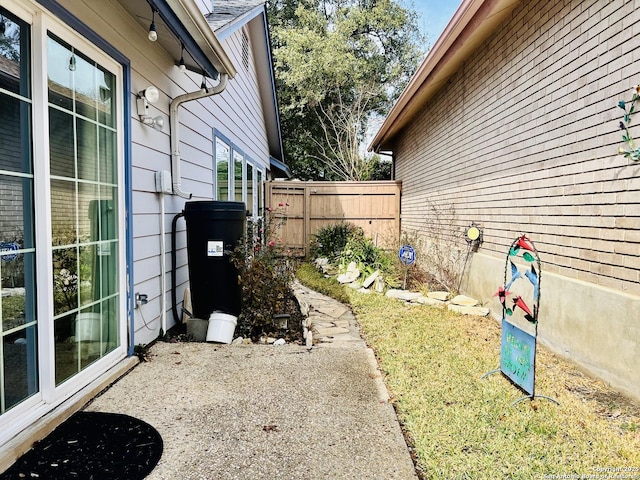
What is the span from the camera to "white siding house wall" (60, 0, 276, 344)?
10.6 ft

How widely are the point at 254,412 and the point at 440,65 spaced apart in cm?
560

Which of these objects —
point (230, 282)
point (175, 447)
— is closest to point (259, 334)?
point (230, 282)

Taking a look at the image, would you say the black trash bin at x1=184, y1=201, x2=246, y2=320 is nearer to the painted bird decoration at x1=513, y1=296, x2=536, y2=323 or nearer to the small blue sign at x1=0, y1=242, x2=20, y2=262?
the small blue sign at x1=0, y1=242, x2=20, y2=262

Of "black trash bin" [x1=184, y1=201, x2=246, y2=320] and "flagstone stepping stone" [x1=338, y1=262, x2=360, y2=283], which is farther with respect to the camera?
"flagstone stepping stone" [x1=338, y1=262, x2=360, y2=283]

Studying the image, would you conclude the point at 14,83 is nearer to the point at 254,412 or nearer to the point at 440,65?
the point at 254,412

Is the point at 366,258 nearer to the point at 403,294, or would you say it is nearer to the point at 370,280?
the point at 370,280

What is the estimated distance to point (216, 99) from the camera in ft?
20.4

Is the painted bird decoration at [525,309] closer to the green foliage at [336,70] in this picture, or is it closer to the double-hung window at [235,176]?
the double-hung window at [235,176]

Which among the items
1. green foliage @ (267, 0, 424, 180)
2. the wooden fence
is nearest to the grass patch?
the wooden fence

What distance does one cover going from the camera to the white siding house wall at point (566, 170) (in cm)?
301

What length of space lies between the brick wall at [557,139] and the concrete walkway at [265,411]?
2125 millimetres

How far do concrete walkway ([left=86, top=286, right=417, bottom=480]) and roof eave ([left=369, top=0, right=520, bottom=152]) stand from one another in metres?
3.98

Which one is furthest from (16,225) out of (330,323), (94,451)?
(330,323)

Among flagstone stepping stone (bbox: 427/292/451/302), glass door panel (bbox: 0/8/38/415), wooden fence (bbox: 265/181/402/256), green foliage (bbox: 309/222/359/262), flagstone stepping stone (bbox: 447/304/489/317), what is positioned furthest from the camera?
wooden fence (bbox: 265/181/402/256)
